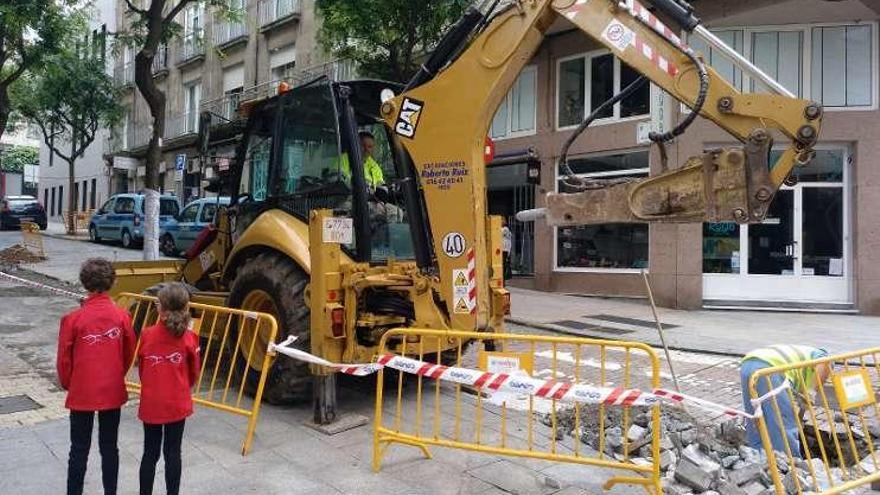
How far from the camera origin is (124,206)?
858 inches

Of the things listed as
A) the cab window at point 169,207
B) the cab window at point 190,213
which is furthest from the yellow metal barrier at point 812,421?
the cab window at point 169,207

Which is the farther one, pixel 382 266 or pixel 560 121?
pixel 560 121

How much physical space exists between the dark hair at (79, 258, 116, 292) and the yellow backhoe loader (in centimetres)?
167

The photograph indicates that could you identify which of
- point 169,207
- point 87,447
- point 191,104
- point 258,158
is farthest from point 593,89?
point 191,104

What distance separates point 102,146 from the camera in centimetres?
3447

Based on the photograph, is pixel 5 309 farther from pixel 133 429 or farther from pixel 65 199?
pixel 65 199

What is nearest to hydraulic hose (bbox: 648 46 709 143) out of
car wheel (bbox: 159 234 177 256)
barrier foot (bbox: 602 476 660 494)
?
barrier foot (bbox: 602 476 660 494)

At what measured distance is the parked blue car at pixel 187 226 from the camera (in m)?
17.3

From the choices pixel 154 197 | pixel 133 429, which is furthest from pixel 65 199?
pixel 133 429

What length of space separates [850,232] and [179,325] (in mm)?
12703

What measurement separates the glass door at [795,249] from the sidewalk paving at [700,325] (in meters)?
0.50

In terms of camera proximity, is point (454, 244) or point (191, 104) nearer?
point (454, 244)

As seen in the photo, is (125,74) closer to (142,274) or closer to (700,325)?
(142,274)

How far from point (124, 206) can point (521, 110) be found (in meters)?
13.3
